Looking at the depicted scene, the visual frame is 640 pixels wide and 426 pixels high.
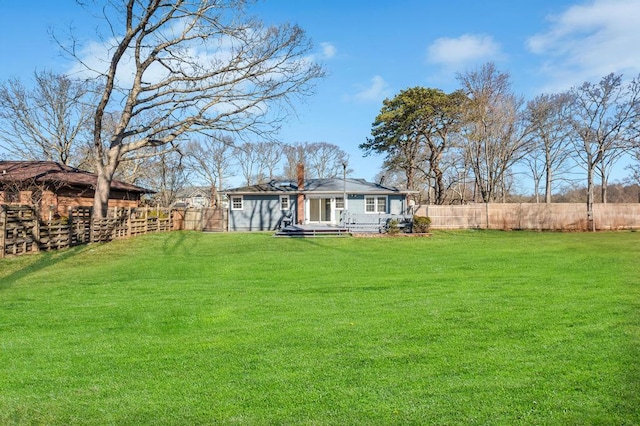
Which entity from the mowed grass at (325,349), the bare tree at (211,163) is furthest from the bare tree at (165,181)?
the mowed grass at (325,349)

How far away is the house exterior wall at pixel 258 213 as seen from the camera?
83.9 feet

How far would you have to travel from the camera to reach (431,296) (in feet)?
21.2

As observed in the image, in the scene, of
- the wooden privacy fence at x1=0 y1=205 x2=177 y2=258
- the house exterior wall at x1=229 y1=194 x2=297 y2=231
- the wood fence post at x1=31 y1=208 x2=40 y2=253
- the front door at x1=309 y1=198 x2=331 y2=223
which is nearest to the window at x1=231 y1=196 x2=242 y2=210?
the house exterior wall at x1=229 y1=194 x2=297 y2=231

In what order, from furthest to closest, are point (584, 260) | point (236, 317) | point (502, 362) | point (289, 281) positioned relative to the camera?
point (584, 260), point (289, 281), point (236, 317), point (502, 362)

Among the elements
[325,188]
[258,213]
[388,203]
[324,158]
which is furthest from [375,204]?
[324,158]

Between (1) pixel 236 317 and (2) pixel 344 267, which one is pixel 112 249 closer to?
(2) pixel 344 267

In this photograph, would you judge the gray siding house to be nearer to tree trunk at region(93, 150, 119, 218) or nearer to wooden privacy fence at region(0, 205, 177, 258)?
wooden privacy fence at region(0, 205, 177, 258)

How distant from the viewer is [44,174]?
21828 millimetres

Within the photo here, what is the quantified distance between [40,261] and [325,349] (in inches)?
424

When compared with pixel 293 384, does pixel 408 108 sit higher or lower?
higher

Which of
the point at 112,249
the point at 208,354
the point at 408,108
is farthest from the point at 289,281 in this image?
the point at 408,108

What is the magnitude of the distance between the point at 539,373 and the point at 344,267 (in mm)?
6640

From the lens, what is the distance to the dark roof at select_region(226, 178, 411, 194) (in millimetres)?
24656

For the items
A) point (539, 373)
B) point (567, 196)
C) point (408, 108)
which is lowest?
point (539, 373)
